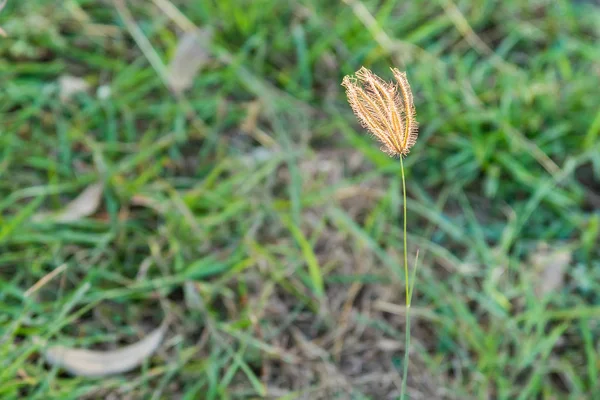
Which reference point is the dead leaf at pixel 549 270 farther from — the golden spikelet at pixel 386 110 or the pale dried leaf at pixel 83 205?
the pale dried leaf at pixel 83 205

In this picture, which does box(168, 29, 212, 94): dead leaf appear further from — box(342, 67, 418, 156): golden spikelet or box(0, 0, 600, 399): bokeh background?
box(342, 67, 418, 156): golden spikelet

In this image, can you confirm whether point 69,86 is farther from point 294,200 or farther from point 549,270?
point 549,270

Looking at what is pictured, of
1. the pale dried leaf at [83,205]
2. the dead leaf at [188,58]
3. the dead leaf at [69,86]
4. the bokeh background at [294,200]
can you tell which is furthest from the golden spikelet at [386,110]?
the dead leaf at [69,86]

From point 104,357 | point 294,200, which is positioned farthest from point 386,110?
point 104,357

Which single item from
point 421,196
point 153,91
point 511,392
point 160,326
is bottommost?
point 511,392

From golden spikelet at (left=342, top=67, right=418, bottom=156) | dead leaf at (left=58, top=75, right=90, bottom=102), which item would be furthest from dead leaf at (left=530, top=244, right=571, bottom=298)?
dead leaf at (left=58, top=75, right=90, bottom=102)

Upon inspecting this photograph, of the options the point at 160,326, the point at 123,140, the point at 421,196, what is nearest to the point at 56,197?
the point at 123,140

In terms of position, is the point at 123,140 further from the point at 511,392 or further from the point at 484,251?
the point at 511,392
